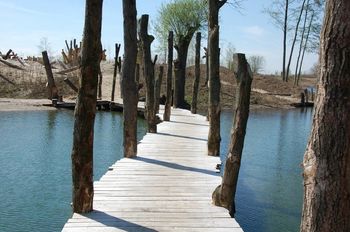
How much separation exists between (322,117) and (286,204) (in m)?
8.02

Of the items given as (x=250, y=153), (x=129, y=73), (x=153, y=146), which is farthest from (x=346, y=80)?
(x=250, y=153)

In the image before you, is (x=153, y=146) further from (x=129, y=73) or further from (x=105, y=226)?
(x=105, y=226)

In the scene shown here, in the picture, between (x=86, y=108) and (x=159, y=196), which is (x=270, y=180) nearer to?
(x=159, y=196)

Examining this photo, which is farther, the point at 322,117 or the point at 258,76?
the point at 258,76

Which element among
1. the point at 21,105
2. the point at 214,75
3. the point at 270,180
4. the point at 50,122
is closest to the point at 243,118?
the point at 214,75

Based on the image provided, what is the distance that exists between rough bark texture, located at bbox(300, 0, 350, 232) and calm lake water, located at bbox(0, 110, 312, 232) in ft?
19.5

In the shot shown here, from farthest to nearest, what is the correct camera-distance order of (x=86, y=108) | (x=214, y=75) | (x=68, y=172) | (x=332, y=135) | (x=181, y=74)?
(x=181, y=74), (x=68, y=172), (x=214, y=75), (x=86, y=108), (x=332, y=135)

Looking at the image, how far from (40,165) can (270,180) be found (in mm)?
6922

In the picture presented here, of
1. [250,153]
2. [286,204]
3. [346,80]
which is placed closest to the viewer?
[346,80]

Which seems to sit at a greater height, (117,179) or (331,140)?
(331,140)

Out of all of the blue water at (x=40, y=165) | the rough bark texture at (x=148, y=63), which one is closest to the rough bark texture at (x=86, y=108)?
the blue water at (x=40, y=165)

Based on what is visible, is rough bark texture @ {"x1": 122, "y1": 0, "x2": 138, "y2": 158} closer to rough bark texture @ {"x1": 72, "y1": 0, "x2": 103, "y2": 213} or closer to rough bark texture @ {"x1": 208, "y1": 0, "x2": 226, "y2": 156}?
rough bark texture @ {"x1": 208, "y1": 0, "x2": 226, "y2": 156}

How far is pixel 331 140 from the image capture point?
356cm

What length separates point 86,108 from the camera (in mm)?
6426
